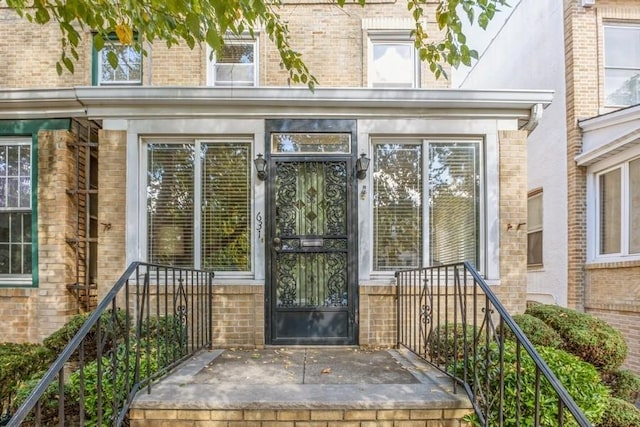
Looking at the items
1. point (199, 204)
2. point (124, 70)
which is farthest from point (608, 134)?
point (124, 70)

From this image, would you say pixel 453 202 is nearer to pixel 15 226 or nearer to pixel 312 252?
pixel 312 252

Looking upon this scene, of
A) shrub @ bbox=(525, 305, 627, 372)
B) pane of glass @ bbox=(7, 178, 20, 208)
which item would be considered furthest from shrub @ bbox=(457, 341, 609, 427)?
pane of glass @ bbox=(7, 178, 20, 208)

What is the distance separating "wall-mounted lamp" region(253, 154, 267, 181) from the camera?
15.6 ft

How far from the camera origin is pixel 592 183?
22.6ft

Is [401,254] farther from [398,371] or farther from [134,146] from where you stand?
[134,146]

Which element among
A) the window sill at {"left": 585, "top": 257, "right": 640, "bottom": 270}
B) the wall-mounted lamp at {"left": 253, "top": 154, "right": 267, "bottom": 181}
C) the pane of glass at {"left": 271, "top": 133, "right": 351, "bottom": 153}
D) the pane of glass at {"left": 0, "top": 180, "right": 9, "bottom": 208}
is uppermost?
the pane of glass at {"left": 271, "top": 133, "right": 351, "bottom": 153}

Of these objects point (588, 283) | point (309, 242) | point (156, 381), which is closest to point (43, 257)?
point (156, 381)

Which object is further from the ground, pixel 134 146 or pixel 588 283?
pixel 134 146

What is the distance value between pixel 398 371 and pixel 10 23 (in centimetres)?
785

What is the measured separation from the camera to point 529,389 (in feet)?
8.90

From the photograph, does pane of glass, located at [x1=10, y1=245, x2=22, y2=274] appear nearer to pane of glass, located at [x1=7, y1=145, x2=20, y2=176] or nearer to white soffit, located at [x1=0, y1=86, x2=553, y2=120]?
pane of glass, located at [x1=7, y1=145, x2=20, y2=176]

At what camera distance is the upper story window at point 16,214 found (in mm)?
5301

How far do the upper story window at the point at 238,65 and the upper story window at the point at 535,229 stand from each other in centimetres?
608

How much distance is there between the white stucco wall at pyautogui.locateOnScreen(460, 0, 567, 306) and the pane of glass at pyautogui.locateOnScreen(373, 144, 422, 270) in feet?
12.8
